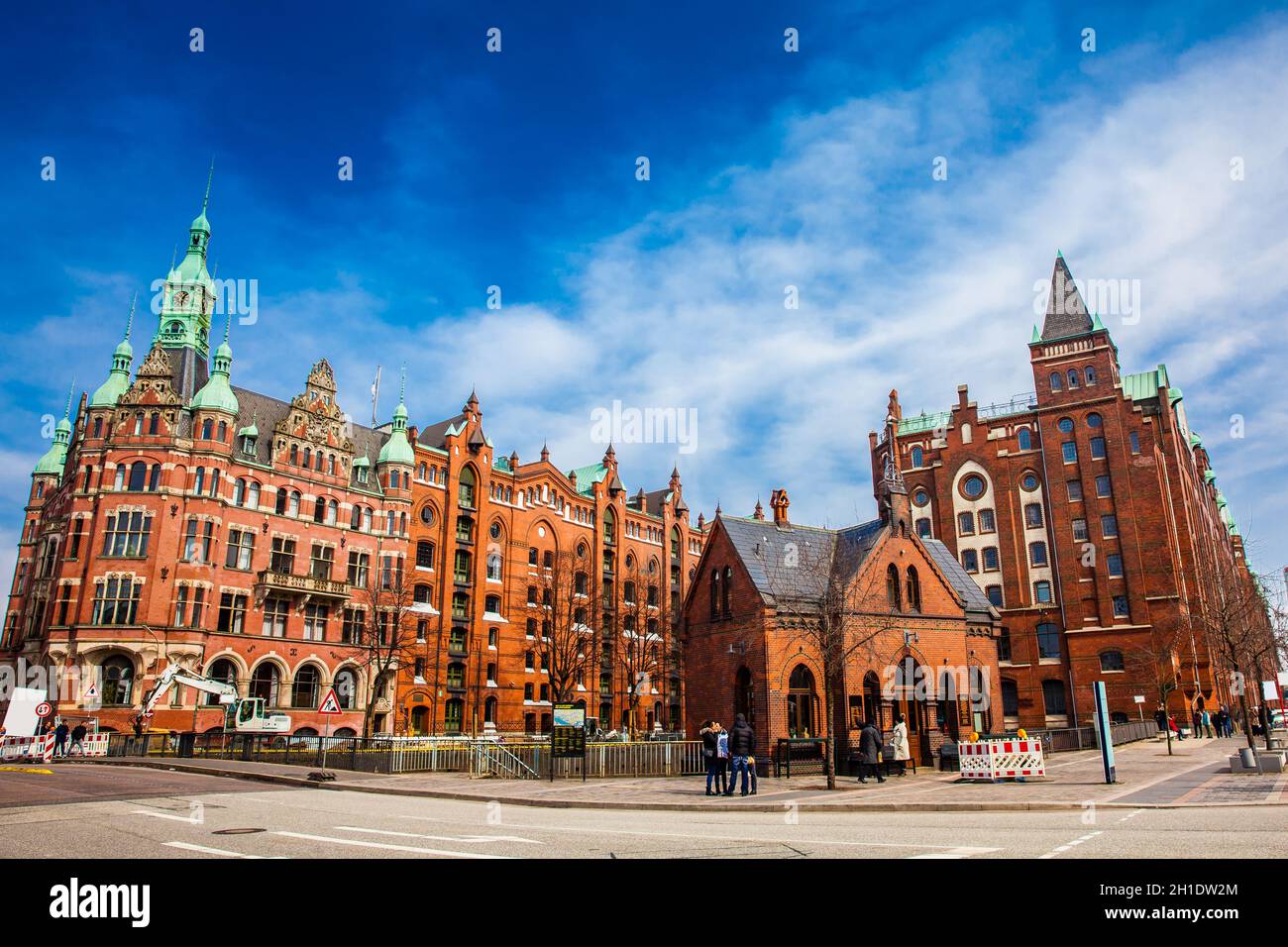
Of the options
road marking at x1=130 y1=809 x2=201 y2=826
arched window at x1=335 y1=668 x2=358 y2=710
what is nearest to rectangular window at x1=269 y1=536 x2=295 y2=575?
arched window at x1=335 y1=668 x2=358 y2=710

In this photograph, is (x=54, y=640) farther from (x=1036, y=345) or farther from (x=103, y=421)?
(x=1036, y=345)

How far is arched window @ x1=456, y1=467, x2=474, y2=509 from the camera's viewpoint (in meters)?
64.1

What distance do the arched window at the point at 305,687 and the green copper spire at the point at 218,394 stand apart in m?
17.2

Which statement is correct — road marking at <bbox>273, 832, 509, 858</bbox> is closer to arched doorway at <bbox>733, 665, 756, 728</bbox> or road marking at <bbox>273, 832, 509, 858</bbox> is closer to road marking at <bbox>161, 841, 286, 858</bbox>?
road marking at <bbox>161, 841, 286, 858</bbox>

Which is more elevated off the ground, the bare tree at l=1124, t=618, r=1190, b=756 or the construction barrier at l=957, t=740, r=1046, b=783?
the bare tree at l=1124, t=618, r=1190, b=756

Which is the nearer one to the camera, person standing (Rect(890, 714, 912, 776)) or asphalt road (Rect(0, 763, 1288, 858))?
asphalt road (Rect(0, 763, 1288, 858))

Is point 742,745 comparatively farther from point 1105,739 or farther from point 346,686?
point 346,686

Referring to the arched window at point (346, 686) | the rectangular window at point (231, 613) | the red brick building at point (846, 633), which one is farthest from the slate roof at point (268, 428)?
the red brick building at point (846, 633)

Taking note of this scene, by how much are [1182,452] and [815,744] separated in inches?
2161

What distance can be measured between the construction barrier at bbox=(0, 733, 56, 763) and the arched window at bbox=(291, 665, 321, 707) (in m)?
16.1

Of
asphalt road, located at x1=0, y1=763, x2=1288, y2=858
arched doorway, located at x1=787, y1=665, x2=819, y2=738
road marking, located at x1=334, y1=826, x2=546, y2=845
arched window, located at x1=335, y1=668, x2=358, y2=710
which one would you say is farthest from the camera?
arched window, located at x1=335, y1=668, x2=358, y2=710

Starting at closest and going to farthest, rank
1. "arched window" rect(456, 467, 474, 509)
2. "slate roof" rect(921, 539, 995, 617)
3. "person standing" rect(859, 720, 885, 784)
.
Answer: "person standing" rect(859, 720, 885, 784) < "slate roof" rect(921, 539, 995, 617) < "arched window" rect(456, 467, 474, 509)

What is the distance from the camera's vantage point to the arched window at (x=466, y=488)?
6412 cm
